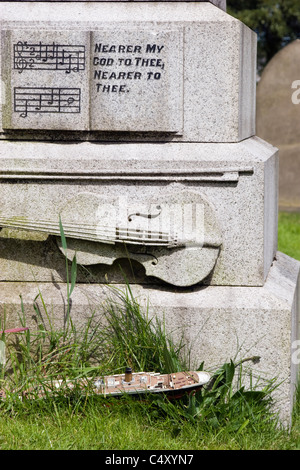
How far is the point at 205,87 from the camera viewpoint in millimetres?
3295

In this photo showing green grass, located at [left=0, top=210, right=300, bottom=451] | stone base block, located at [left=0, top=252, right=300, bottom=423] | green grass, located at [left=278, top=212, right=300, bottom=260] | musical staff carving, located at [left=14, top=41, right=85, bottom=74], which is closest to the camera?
green grass, located at [left=0, top=210, right=300, bottom=451]

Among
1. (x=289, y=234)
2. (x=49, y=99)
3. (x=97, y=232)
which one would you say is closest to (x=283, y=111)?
(x=289, y=234)

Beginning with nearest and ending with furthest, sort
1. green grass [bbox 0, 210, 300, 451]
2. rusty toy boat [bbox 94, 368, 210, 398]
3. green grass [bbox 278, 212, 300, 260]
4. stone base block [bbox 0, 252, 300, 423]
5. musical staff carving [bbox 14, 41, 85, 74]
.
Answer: green grass [bbox 0, 210, 300, 451] < rusty toy boat [bbox 94, 368, 210, 398] < stone base block [bbox 0, 252, 300, 423] < musical staff carving [bbox 14, 41, 85, 74] < green grass [bbox 278, 212, 300, 260]

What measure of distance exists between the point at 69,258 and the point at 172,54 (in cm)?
101

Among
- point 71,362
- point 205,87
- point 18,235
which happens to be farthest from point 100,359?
point 205,87

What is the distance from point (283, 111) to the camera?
8.39 metres

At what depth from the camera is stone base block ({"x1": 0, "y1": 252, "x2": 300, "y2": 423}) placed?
10.5ft

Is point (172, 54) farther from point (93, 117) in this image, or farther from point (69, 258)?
point (69, 258)

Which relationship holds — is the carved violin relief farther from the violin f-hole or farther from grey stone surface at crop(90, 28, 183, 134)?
grey stone surface at crop(90, 28, 183, 134)

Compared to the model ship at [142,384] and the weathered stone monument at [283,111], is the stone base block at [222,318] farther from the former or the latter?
the weathered stone monument at [283,111]

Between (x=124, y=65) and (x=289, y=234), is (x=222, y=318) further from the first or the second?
(x=289, y=234)

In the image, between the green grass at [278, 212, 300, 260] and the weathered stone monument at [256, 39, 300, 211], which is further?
the weathered stone monument at [256, 39, 300, 211]

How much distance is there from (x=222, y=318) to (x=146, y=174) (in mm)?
708

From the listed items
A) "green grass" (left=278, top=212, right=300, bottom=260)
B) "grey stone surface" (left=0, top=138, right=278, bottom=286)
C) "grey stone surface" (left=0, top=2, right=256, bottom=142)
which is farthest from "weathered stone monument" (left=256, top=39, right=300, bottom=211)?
"grey stone surface" (left=0, top=138, right=278, bottom=286)
